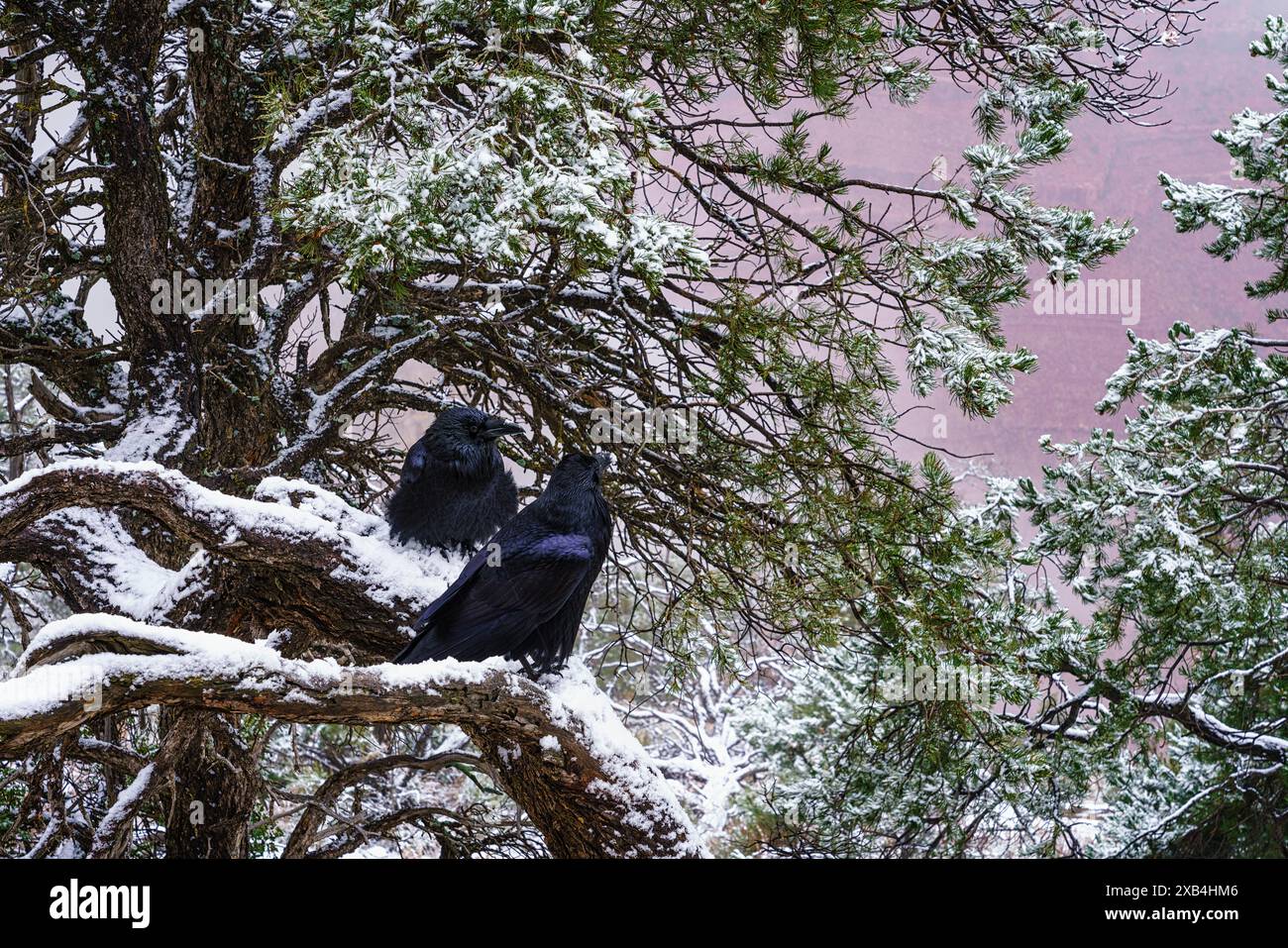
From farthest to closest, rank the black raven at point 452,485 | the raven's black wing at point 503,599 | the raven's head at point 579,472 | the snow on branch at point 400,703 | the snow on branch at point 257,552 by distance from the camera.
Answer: the black raven at point 452,485
the snow on branch at point 257,552
the raven's head at point 579,472
the raven's black wing at point 503,599
the snow on branch at point 400,703

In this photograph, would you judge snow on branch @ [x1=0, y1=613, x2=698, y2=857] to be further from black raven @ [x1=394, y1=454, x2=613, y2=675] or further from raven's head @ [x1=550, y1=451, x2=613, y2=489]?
raven's head @ [x1=550, y1=451, x2=613, y2=489]

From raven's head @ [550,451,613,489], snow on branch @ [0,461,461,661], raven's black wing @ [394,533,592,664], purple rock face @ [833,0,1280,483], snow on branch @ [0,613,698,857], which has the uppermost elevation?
purple rock face @ [833,0,1280,483]

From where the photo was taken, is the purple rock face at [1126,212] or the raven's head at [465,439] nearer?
the raven's head at [465,439]

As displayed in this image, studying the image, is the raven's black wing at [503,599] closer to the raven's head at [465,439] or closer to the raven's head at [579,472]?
the raven's head at [579,472]

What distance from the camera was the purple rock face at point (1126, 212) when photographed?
17.1 meters

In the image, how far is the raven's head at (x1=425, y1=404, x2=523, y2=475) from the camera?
329cm

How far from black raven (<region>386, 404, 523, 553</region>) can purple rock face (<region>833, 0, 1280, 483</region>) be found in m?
13.9

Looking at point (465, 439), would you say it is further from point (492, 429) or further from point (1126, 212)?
point (1126, 212)

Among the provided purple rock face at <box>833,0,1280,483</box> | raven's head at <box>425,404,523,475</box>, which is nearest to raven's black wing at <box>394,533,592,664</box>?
raven's head at <box>425,404,523,475</box>

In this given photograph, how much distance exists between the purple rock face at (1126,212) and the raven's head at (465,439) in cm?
1389

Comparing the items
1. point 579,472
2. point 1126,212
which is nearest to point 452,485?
point 579,472

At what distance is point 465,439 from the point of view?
10.9 feet

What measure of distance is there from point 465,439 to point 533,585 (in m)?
0.75

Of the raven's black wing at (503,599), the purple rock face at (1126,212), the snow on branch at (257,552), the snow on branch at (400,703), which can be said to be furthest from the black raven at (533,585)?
the purple rock face at (1126,212)
